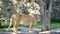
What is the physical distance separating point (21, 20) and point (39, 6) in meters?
1.20

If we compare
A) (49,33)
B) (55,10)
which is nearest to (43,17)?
(49,33)

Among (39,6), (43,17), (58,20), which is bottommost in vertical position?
(58,20)

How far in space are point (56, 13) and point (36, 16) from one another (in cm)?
685

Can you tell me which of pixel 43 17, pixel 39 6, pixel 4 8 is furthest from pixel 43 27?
pixel 4 8

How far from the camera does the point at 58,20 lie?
44.1 feet

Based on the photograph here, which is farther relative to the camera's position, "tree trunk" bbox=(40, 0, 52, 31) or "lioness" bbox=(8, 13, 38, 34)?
"tree trunk" bbox=(40, 0, 52, 31)

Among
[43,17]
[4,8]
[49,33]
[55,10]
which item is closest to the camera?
[49,33]

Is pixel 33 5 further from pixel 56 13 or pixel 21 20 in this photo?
pixel 56 13

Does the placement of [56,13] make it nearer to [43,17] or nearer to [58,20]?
[58,20]

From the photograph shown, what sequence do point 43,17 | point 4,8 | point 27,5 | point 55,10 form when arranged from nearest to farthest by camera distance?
point 43,17, point 27,5, point 4,8, point 55,10

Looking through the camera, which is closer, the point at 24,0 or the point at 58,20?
the point at 24,0

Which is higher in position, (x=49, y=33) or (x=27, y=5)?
(x=27, y=5)

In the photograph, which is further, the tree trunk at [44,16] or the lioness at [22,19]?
the tree trunk at [44,16]

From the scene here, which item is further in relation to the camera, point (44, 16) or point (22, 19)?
point (44, 16)
